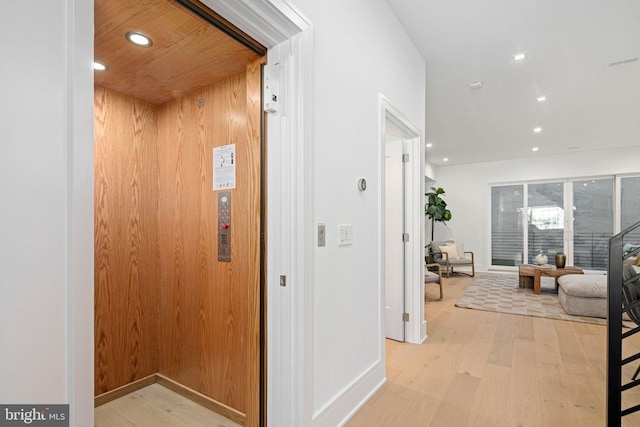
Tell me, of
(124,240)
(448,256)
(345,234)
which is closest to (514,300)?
(448,256)

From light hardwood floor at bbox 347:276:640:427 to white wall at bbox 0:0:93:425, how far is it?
1592mm

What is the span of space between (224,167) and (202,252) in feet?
1.94

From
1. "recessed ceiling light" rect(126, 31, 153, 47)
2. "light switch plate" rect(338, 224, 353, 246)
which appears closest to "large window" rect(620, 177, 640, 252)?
"light switch plate" rect(338, 224, 353, 246)

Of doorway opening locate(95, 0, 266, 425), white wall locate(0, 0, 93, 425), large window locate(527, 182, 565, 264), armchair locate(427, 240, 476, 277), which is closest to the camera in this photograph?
white wall locate(0, 0, 93, 425)

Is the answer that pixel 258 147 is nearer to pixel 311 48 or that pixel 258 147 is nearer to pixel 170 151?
pixel 311 48

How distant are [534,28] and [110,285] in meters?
3.85

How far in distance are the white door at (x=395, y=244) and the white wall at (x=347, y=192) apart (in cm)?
87

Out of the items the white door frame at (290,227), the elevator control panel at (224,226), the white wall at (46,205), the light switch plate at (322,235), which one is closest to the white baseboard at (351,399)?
the white door frame at (290,227)

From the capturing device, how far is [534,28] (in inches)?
105

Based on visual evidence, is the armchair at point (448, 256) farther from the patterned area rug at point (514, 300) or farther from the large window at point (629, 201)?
the large window at point (629, 201)

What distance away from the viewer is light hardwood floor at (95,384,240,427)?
1907 mm

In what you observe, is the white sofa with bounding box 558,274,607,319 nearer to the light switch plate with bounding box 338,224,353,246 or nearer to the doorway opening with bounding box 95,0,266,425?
the light switch plate with bounding box 338,224,353,246

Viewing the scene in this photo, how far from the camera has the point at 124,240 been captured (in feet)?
7.38

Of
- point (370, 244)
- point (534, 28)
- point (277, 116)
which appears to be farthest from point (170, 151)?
point (534, 28)
